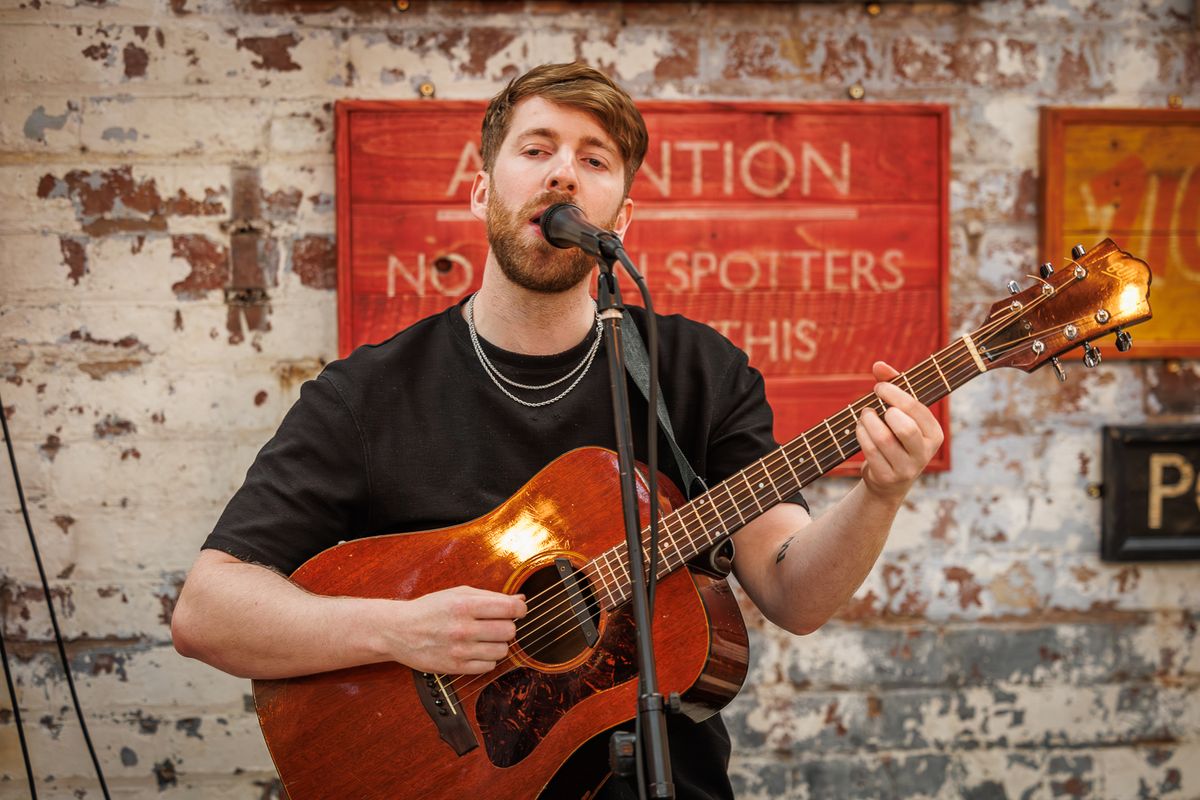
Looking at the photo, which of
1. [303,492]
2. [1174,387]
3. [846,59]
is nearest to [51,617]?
[303,492]

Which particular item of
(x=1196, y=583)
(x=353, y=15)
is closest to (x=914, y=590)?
(x=1196, y=583)

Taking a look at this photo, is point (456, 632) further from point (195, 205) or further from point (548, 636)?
point (195, 205)

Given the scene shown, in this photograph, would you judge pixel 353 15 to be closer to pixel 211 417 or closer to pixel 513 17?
pixel 513 17

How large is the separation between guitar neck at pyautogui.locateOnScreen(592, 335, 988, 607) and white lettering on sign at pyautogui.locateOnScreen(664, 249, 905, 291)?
110 cm

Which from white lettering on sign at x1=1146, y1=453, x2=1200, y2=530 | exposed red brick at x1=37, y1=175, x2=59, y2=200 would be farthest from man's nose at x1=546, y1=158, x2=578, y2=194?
white lettering on sign at x1=1146, y1=453, x2=1200, y2=530

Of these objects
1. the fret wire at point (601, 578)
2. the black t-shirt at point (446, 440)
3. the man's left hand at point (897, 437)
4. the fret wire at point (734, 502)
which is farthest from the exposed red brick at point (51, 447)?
the man's left hand at point (897, 437)

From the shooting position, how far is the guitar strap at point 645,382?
1826mm

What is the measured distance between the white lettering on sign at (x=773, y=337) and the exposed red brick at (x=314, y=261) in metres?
1.02

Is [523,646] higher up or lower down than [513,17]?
lower down

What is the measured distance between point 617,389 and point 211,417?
165 centimetres

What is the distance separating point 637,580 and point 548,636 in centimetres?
47

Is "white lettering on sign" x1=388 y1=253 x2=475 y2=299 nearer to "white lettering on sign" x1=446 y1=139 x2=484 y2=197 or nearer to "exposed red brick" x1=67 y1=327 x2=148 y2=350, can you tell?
"white lettering on sign" x1=446 y1=139 x2=484 y2=197

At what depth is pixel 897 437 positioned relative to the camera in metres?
1.52

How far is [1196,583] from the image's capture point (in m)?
2.85
